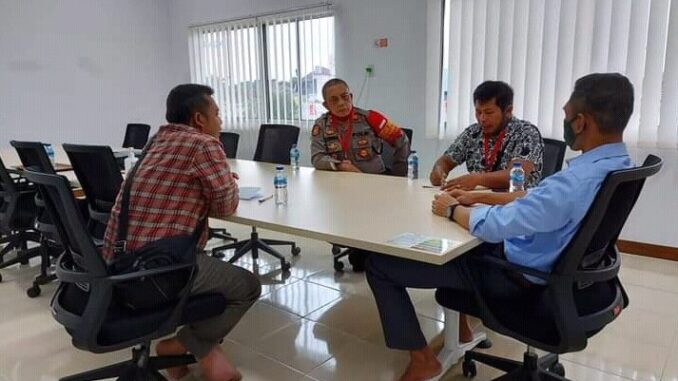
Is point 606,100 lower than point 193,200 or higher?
higher

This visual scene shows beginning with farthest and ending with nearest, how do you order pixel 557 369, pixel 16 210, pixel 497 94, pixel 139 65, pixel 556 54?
pixel 139 65
pixel 556 54
pixel 16 210
pixel 497 94
pixel 557 369

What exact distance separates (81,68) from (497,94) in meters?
5.42

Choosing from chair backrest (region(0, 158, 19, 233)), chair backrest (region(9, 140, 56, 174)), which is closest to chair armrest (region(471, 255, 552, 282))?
chair backrest (region(9, 140, 56, 174))

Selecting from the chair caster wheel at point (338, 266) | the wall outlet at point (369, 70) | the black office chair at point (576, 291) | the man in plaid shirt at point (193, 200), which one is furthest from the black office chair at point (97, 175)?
the wall outlet at point (369, 70)

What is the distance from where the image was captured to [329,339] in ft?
8.02

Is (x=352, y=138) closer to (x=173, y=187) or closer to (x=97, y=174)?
(x=97, y=174)

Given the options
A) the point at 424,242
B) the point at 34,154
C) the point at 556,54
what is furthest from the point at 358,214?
the point at 556,54

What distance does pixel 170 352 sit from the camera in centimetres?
217

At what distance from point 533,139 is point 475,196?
2.25 feet

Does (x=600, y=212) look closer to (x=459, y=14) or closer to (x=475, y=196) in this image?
(x=475, y=196)

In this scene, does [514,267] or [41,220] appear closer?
[514,267]

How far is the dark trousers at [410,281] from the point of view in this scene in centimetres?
171

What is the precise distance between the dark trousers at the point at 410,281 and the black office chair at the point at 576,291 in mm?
35

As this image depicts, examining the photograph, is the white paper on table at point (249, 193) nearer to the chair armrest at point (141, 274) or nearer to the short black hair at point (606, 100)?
the chair armrest at point (141, 274)
